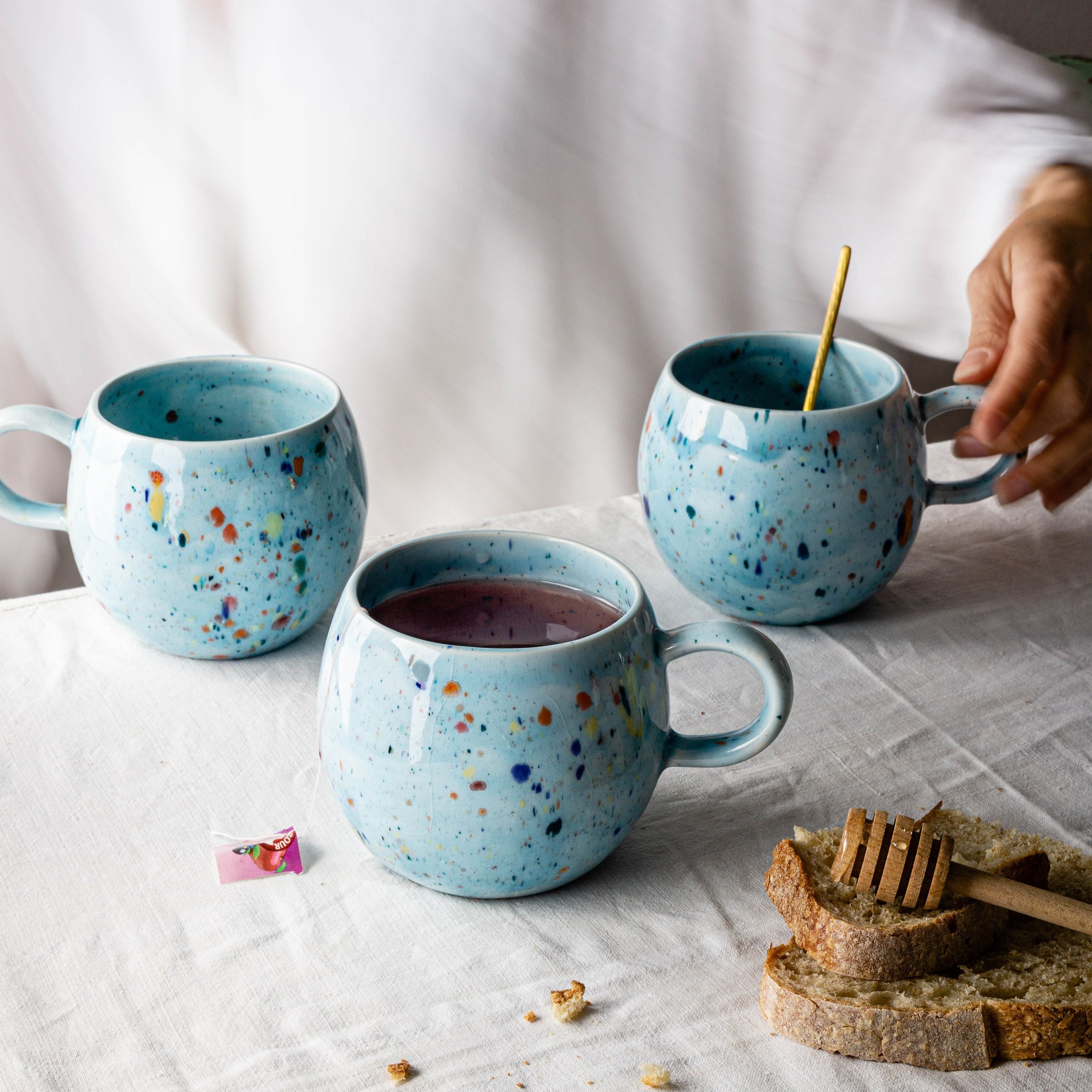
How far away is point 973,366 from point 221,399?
524mm

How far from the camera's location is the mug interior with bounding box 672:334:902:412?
0.81 metres

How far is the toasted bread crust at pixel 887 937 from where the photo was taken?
0.47m

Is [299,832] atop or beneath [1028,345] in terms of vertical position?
beneath

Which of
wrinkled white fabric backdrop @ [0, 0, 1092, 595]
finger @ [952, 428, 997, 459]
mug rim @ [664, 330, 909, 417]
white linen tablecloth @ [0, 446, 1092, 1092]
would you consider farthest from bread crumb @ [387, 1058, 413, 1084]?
wrinkled white fabric backdrop @ [0, 0, 1092, 595]

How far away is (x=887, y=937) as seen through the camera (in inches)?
18.6

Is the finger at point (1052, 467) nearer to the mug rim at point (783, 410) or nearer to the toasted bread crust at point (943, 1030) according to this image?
the mug rim at point (783, 410)

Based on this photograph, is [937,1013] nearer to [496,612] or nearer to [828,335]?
[496,612]

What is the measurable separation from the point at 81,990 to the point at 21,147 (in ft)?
3.49

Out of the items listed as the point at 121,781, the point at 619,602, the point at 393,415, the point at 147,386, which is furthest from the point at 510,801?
the point at 393,415

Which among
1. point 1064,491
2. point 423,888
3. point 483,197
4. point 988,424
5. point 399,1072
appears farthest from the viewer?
point 483,197

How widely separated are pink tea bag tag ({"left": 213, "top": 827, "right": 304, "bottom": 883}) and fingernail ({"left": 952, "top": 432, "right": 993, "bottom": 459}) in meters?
0.50

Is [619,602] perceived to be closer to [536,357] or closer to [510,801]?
[510,801]

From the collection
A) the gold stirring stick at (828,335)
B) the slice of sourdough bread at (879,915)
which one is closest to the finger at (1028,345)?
the gold stirring stick at (828,335)

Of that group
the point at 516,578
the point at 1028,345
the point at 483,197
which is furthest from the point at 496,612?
the point at 483,197
